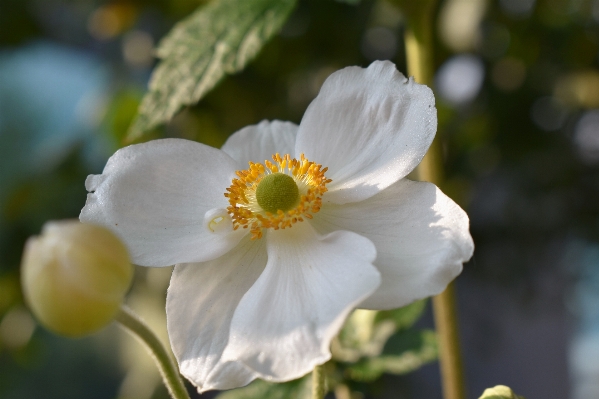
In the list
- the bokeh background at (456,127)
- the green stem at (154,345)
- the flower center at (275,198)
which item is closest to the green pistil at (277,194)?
the flower center at (275,198)

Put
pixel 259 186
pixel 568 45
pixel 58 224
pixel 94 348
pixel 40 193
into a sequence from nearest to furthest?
pixel 58 224 < pixel 259 186 < pixel 568 45 < pixel 40 193 < pixel 94 348

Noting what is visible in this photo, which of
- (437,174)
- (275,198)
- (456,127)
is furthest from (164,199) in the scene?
(456,127)

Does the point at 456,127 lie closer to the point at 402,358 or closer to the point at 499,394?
the point at 402,358

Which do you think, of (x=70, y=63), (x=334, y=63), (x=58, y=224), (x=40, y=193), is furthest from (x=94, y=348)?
(x=58, y=224)

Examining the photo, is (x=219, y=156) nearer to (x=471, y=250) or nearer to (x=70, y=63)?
(x=471, y=250)

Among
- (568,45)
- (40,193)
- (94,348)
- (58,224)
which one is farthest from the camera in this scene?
(94,348)

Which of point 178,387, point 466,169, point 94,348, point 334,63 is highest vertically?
point 178,387

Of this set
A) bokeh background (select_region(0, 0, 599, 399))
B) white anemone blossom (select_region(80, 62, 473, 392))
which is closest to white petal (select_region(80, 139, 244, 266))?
white anemone blossom (select_region(80, 62, 473, 392))
